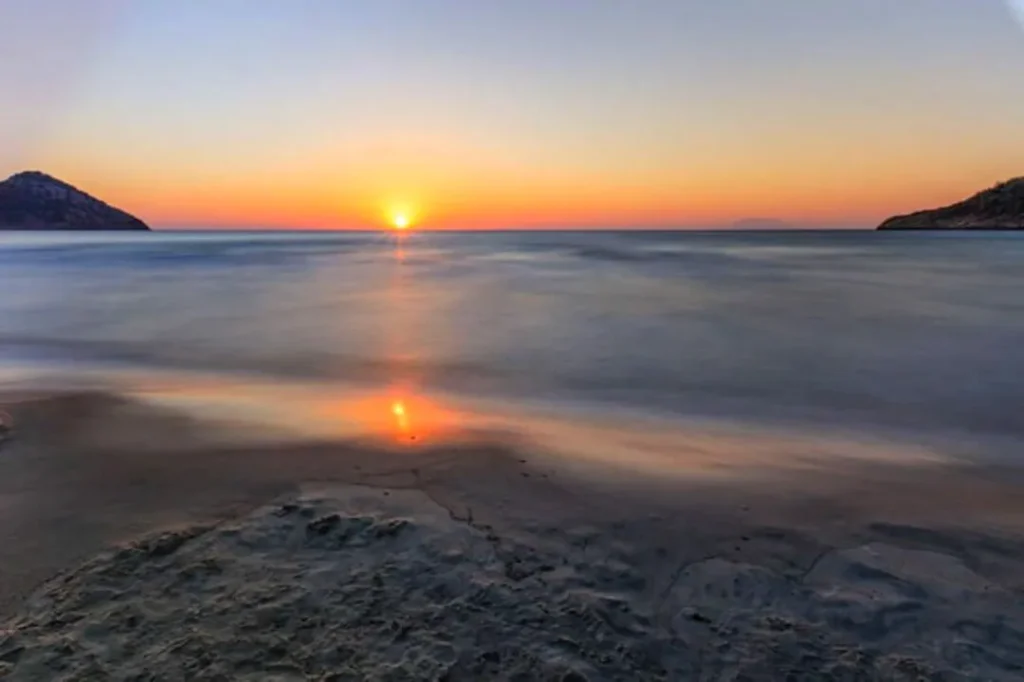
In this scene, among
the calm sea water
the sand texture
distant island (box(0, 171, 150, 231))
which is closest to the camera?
the sand texture

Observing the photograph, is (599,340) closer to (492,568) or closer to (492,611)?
(492,568)

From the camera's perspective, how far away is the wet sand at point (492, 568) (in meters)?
3.33

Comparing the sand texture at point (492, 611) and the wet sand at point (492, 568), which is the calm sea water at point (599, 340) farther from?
the sand texture at point (492, 611)

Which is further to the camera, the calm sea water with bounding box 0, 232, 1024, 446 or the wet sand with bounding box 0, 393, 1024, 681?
the calm sea water with bounding box 0, 232, 1024, 446

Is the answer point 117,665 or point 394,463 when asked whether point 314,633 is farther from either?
point 394,463

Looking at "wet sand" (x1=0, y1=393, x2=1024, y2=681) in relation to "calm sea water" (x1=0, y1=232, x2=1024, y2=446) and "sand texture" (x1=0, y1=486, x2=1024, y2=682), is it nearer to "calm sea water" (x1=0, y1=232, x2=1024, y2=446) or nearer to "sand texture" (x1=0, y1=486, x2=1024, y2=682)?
"sand texture" (x1=0, y1=486, x2=1024, y2=682)

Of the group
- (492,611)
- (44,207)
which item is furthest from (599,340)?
(44,207)

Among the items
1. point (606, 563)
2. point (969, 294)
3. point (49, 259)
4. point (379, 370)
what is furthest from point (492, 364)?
point (49, 259)

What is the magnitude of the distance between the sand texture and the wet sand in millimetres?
15

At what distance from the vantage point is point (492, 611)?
3701 mm

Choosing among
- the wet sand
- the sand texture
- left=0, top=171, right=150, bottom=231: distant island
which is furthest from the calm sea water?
left=0, top=171, right=150, bottom=231: distant island

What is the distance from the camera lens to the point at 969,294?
2562 centimetres

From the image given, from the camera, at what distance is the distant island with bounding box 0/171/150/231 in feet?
461

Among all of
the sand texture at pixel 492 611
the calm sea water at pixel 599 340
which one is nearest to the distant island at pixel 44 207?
the calm sea water at pixel 599 340
